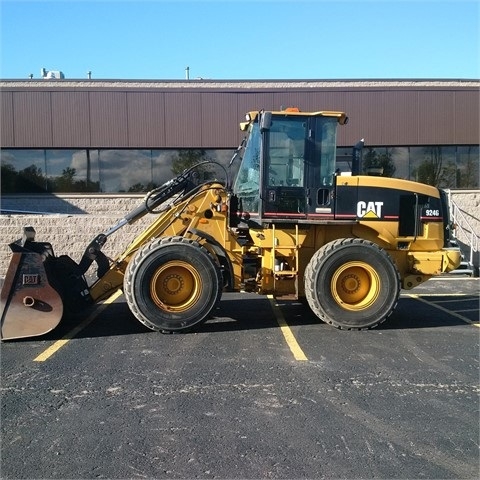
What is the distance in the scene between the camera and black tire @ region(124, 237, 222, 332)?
6.56 meters

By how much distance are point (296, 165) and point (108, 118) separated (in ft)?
31.9

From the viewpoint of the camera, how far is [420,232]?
7.46 meters

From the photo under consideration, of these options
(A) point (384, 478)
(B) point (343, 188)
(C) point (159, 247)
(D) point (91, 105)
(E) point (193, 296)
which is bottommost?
(A) point (384, 478)

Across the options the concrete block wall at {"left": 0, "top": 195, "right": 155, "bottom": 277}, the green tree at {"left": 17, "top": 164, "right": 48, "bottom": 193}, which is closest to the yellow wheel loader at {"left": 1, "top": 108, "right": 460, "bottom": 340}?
the concrete block wall at {"left": 0, "top": 195, "right": 155, "bottom": 277}

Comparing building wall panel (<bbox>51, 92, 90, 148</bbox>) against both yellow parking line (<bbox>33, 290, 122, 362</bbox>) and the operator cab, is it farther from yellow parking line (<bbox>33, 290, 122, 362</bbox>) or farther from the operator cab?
the operator cab

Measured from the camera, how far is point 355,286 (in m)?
7.03

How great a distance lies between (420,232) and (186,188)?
11.8ft

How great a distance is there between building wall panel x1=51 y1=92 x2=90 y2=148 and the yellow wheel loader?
8.67 metres

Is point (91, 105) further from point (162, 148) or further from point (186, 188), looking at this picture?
point (186, 188)

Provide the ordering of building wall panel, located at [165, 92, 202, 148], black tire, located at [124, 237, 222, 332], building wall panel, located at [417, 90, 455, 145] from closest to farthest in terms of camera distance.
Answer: black tire, located at [124, 237, 222, 332] → building wall panel, located at [165, 92, 202, 148] → building wall panel, located at [417, 90, 455, 145]

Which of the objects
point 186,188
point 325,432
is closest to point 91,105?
point 186,188

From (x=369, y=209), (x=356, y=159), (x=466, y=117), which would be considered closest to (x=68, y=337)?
(x=369, y=209)

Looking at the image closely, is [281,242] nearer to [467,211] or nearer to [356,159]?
[356,159]

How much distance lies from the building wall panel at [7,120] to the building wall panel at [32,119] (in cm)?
12
